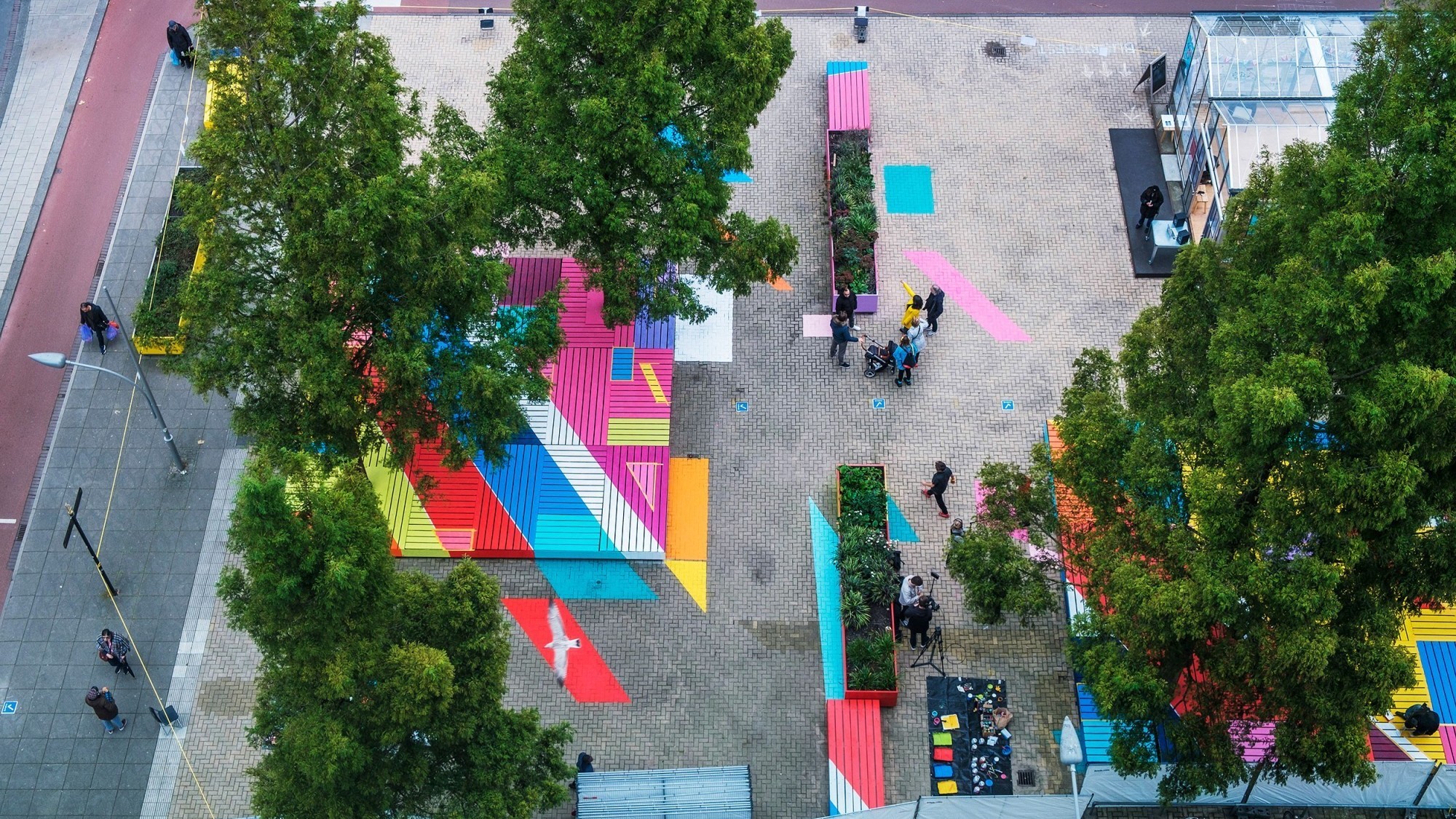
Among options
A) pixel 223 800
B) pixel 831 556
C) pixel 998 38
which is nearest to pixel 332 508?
pixel 223 800

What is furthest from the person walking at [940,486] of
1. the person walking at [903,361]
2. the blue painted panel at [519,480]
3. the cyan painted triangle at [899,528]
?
the blue painted panel at [519,480]

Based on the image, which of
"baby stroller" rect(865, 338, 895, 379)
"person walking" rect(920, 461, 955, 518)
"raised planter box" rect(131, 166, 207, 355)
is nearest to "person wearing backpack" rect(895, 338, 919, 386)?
"baby stroller" rect(865, 338, 895, 379)

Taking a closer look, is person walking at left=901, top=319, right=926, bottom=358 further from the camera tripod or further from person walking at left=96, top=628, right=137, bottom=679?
person walking at left=96, top=628, right=137, bottom=679

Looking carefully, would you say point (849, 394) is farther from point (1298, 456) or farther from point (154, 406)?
point (154, 406)

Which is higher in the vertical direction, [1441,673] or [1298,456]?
[1298,456]

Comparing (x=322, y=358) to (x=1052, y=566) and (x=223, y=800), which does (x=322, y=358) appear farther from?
(x=1052, y=566)

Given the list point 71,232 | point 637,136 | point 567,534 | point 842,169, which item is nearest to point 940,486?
point 567,534
